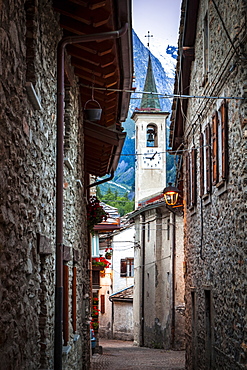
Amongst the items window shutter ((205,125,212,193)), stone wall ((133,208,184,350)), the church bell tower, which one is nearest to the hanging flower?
window shutter ((205,125,212,193))

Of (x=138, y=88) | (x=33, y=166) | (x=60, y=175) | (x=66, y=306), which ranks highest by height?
(x=138, y=88)

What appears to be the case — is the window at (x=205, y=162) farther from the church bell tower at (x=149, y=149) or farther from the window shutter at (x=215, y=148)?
the church bell tower at (x=149, y=149)

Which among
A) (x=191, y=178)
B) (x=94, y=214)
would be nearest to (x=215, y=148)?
(x=191, y=178)

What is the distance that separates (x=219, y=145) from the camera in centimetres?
1101

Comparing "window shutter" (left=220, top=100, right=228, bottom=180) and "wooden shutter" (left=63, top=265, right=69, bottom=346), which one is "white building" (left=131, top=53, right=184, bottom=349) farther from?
"wooden shutter" (left=63, top=265, right=69, bottom=346)

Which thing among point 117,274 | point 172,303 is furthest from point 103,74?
point 117,274

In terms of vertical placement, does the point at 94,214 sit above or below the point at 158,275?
above

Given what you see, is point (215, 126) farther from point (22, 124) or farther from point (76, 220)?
point (22, 124)

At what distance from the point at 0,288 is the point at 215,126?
7.88 metres

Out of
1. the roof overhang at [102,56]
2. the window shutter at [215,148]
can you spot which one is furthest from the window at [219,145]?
the roof overhang at [102,56]

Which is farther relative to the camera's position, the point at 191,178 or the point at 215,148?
the point at 191,178

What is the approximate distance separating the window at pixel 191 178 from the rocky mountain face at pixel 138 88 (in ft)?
307

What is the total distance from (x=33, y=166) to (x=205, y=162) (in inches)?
296

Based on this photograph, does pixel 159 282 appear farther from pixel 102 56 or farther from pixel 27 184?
pixel 27 184
